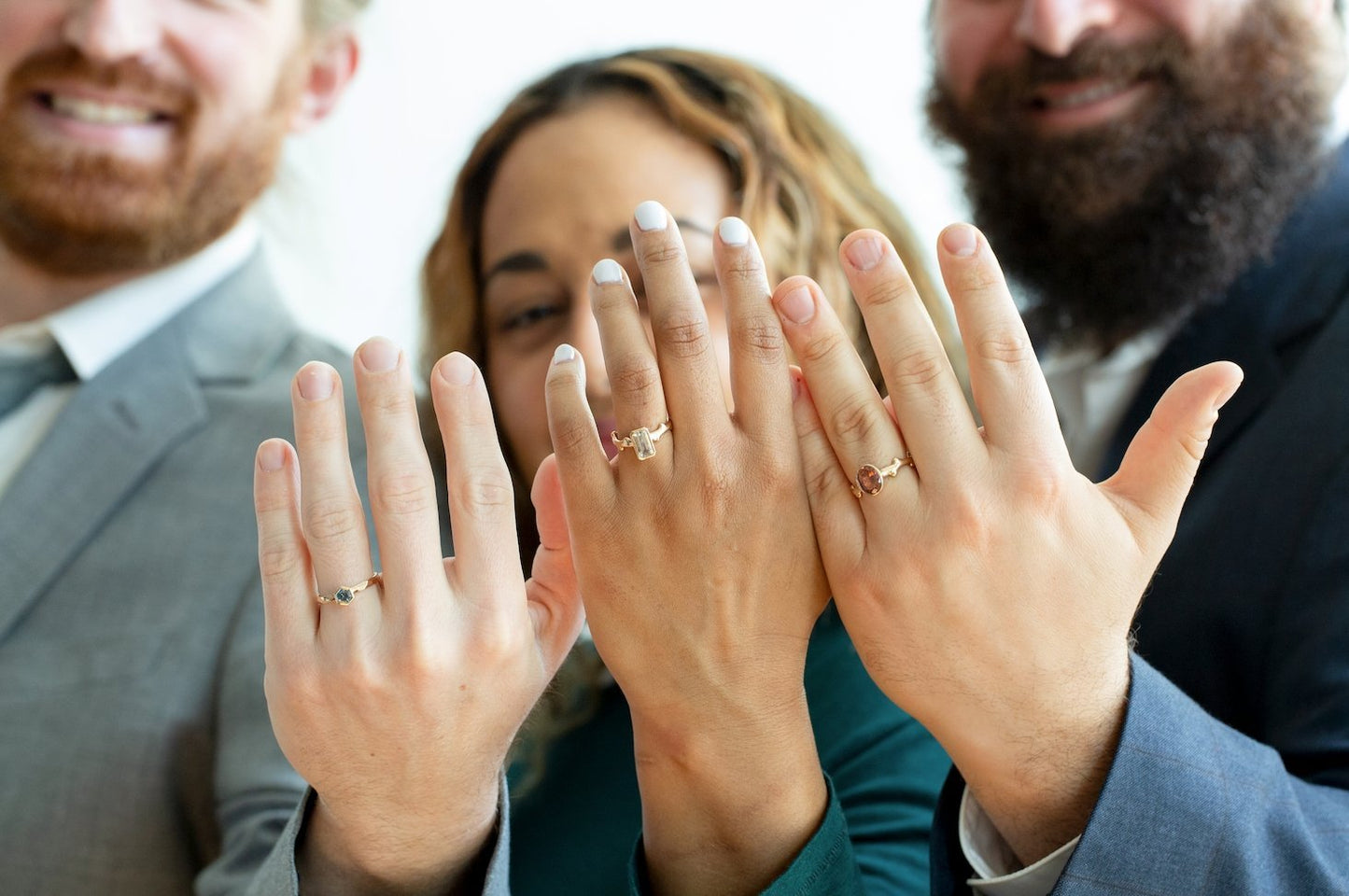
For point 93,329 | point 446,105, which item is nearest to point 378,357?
point 93,329

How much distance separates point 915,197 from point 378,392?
1.61 m

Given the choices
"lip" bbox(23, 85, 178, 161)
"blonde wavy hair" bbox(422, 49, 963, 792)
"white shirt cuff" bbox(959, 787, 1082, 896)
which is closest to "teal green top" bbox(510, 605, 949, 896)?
"blonde wavy hair" bbox(422, 49, 963, 792)

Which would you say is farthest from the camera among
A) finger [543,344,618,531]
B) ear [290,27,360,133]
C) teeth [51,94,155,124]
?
ear [290,27,360,133]

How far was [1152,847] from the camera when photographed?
2.48ft

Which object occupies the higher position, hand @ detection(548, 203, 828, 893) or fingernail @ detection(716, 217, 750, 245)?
fingernail @ detection(716, 217, 750, 245)

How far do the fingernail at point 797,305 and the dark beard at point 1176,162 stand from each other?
0.93m

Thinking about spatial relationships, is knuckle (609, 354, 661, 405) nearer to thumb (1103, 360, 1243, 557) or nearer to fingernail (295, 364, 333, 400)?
fingernail (295, 364, 333, 400)

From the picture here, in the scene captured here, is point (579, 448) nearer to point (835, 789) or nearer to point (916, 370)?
point (916, 370)

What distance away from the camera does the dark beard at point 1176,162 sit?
159 cm

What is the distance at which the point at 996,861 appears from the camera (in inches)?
33.8

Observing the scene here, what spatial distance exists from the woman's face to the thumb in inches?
21.6

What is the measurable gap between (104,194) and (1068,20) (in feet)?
4.30

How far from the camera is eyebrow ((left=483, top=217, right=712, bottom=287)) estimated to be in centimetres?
A: 129

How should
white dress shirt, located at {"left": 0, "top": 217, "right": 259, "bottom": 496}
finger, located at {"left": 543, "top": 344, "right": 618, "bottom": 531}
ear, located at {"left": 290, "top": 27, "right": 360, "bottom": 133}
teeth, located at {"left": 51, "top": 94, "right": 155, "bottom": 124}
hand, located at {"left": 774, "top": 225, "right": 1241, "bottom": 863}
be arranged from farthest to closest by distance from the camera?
ear, located at {"left": 290, "top": 27, "right": 360, "bottom": 133}
teeth, located at {"left": 51, "top": 94, "right": 155, "bottom": 124}
white dress shirt, located at {"left": 0, "top": 217, "right": 259, "bottom": 496}
finger, located at {"left": 543, "top": 344, "right": 618, "bottom": 531}
hand, located at {"left": 774, "top": 225, "right": 1241, "bottom": 863}
